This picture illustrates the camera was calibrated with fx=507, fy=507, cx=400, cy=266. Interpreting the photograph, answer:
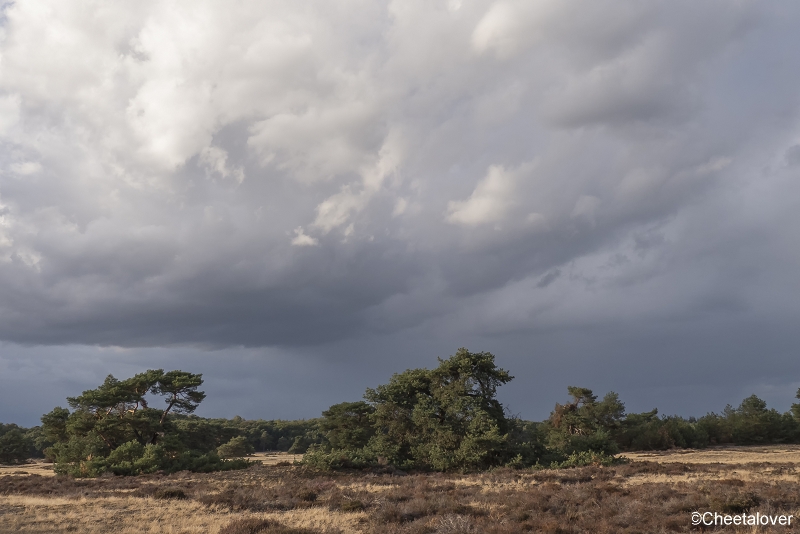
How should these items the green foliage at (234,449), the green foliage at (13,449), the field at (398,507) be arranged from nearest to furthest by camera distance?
the field at (398,507), the green foliage at (13,449), the green foliage at (234,449)

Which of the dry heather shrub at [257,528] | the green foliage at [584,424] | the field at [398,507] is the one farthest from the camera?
the green foliage at [584,424]

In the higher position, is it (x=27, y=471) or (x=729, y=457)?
(x=27, y=471)

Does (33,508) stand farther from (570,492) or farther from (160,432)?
(160,432)

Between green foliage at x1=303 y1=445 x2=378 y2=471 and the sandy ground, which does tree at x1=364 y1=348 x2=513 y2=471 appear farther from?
the sandy ground

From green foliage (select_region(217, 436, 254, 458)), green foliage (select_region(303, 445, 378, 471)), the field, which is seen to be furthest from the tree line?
green foliage (select_region(217, 436, 254, 458))

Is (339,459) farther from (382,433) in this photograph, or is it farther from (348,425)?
(348,425)

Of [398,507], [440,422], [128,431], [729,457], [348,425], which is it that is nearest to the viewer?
[398,507]

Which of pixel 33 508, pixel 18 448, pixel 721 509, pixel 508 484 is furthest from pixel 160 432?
pixel 18 448

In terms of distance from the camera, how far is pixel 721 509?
17.5 meters

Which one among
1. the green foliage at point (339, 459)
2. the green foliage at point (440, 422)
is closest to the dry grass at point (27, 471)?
the green foliage at point (339, 459)

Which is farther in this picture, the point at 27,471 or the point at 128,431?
the point at 27,471

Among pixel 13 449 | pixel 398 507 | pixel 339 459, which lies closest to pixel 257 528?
pixel 398 507

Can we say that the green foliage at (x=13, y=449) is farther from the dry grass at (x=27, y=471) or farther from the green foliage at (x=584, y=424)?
the green foliage at (x=584, y=424)

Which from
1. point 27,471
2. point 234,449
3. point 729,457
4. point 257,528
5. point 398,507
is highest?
point 257,528
